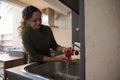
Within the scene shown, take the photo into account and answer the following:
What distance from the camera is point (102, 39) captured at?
21.0 inches

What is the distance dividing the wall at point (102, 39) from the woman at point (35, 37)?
1.55ft

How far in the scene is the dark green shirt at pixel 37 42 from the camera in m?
1.09

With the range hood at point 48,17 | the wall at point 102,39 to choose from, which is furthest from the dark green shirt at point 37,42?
the range hood at point 48,17

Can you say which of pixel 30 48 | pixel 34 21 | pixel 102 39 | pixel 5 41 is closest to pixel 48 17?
pixel 34 21

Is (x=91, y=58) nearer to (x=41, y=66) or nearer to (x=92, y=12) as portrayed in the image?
(x=92, y=12)

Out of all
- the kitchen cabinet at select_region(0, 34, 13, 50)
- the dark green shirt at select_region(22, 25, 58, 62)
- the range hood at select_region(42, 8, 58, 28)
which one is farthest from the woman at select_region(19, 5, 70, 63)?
the kitchen cabinet at select_region(0, 34, 13, 50)

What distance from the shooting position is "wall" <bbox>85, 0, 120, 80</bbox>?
0.46m

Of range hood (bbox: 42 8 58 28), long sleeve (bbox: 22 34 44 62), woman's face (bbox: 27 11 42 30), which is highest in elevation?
range hood (bbox: 42 8 58 28)

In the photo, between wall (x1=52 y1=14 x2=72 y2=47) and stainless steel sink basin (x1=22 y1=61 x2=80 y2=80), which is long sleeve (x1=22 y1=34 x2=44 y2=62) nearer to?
stainless steel sink basin (x1=22 y1=61 x2=80 y2=80)

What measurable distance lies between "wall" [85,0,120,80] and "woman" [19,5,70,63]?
47cm

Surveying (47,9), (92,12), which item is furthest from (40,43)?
(47,9)

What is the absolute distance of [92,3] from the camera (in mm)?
472

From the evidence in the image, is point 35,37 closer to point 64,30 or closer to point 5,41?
point 64,30

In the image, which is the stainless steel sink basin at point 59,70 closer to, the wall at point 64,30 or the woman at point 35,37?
the woman at point 35,37
